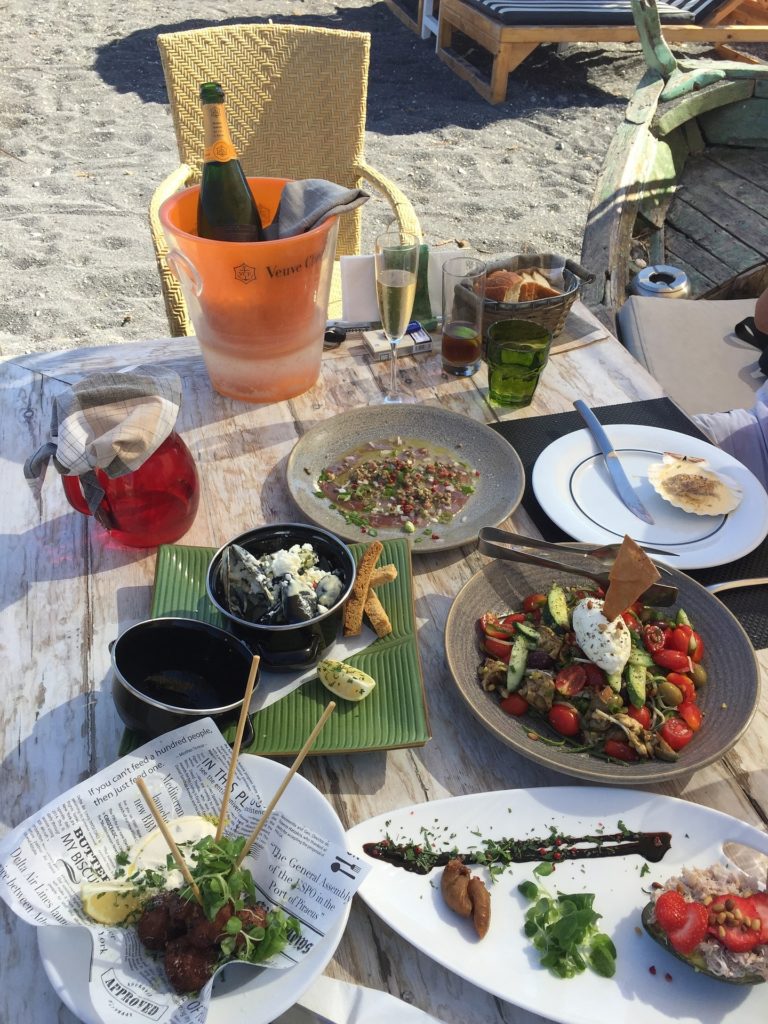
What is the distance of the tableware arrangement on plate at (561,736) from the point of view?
1.11 m

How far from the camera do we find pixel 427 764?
1.17 meters

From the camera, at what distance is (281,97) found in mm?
3168

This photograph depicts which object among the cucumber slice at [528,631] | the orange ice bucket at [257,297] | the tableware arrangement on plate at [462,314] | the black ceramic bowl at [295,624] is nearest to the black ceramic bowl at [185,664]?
the black ceramic bowl at [295,624]

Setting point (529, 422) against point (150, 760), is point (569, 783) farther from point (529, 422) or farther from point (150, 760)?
point (529, 422)

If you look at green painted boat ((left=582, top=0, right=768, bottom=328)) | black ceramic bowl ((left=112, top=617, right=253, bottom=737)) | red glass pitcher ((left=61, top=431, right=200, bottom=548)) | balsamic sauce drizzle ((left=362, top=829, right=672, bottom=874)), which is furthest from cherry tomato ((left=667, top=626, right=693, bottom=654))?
green painted boat ((left=582, top=0, right=768, bottom=328))

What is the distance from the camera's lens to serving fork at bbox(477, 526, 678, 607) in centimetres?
135

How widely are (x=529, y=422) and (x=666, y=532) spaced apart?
0.47 m

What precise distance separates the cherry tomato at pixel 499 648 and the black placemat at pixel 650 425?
363 millimetres

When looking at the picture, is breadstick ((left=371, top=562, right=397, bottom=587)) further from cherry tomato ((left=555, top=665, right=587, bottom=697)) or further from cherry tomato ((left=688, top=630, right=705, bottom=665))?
cherry tomato ((left=688, top=630, right=705, bottom=665))

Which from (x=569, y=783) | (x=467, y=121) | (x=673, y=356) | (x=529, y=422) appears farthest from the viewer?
(x=467, y=121)

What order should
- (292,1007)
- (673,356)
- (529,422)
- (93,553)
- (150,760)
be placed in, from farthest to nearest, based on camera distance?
1. (673,356)
2. (529,422)
3. (93,553)
4. (150,760)
5. (292,1007)

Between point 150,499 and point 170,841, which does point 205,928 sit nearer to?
point 170,841

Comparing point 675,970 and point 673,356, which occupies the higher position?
point 675,970

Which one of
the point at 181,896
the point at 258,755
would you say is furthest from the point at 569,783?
the point at 181,896
